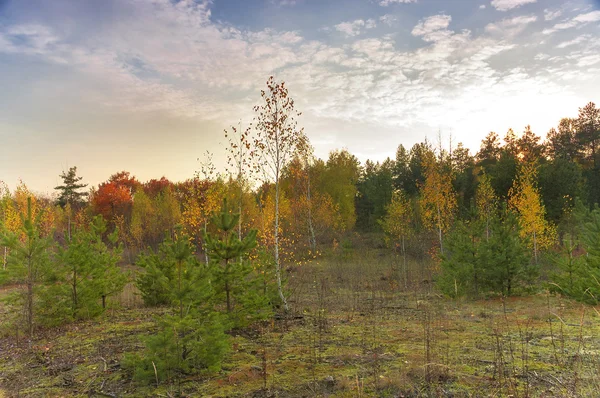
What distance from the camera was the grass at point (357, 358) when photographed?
4879mm

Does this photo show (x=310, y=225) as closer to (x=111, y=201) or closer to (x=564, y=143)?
(x=111, y=201)

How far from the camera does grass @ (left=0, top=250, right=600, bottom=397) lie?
16.0 feet

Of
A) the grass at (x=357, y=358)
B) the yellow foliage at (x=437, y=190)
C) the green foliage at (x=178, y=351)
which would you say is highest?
the yellow foliage at (x=437, y=190)

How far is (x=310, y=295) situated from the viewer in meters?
15.9

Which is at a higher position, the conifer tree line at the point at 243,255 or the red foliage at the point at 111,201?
the red foliage at the point at 111,201

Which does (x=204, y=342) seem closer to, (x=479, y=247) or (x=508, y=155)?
(x=479, y=247)

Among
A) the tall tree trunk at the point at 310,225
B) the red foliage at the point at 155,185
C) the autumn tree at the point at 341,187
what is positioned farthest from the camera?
the red foliage at the point at 155,185

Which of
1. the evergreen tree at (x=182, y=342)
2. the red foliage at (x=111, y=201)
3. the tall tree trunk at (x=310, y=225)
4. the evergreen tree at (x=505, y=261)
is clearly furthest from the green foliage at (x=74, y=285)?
the red foliage at (x=111, y=201)

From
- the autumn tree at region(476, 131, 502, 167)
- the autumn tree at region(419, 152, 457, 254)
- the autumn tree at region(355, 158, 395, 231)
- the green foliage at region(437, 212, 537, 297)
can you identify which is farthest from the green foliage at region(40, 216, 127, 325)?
the autumn tree at region(476, 131, 502, 167)

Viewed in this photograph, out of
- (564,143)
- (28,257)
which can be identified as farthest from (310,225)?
(564,143)

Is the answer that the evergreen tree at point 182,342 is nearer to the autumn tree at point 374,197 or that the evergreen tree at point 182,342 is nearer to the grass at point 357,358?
the grass at point 357,358

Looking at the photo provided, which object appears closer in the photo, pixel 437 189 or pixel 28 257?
pixel 28 257

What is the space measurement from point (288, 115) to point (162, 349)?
28.0 ft

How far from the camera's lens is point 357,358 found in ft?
20.5
